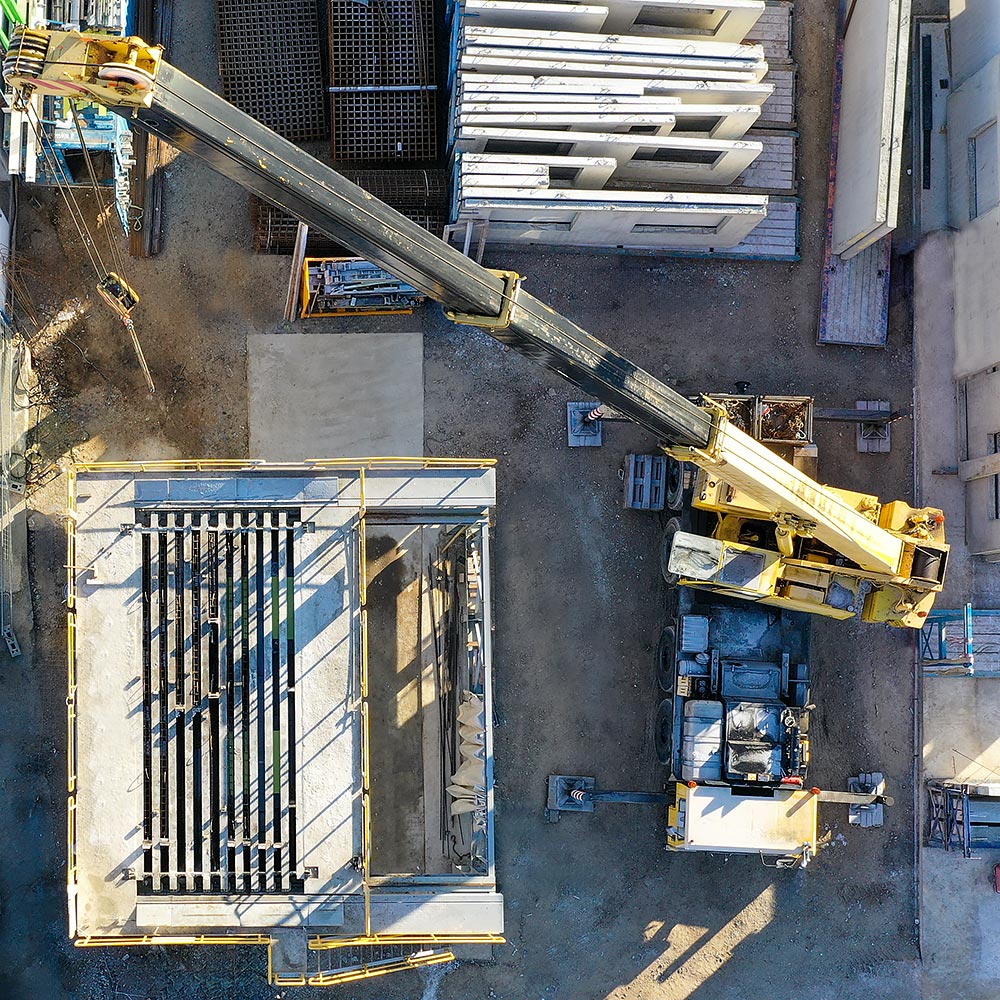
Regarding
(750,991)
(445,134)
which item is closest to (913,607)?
(750,991)

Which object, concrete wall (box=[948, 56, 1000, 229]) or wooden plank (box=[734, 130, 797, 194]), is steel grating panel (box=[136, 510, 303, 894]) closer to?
wooden plank (box=[734, 130, 797, 194])

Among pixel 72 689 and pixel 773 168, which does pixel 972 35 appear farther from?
pixel 72 689

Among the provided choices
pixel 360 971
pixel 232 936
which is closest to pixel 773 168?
pixel 360 971

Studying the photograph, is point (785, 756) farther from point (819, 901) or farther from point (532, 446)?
point (532, 446)

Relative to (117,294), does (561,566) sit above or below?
below

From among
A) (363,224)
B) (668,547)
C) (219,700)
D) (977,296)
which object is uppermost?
(977,296)

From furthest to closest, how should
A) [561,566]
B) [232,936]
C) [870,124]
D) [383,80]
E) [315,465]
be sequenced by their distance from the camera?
[561,566] → [383,80] → [870,124] → [315,465] → [232,936]
